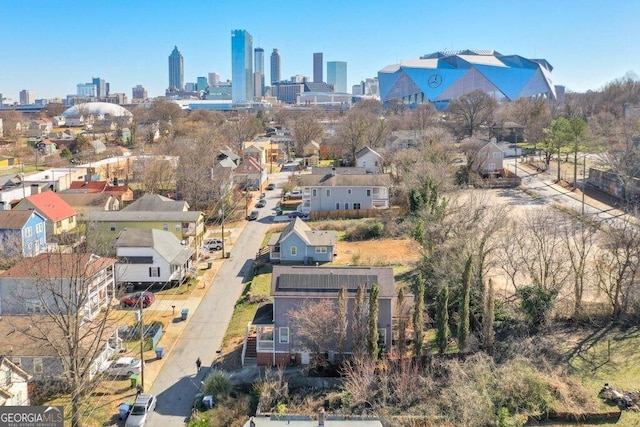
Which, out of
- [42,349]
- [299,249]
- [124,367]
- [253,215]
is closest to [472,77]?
[253,215]

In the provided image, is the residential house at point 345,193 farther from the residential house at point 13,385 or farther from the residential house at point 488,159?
the residential house at point 13,385

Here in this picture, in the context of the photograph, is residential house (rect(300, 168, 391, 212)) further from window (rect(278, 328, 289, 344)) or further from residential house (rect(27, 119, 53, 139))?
residential house (rect(27, 119, 53, 139))

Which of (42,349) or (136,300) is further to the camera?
(136,300)

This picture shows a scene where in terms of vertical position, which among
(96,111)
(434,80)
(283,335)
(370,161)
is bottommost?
(283,335)

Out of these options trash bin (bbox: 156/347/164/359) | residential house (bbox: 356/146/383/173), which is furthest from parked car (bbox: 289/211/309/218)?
trash bin (bbox: 156/347/164/359)

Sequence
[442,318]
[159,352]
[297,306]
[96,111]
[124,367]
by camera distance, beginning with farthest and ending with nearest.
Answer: [96,111] < [159,352] < [297,306] < [124,367] < [442,318]

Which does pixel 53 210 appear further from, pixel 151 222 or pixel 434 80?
pixel 434 80

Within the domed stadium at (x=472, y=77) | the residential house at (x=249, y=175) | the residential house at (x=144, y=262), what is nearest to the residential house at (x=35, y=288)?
the residential house at (x=144, y=262)
